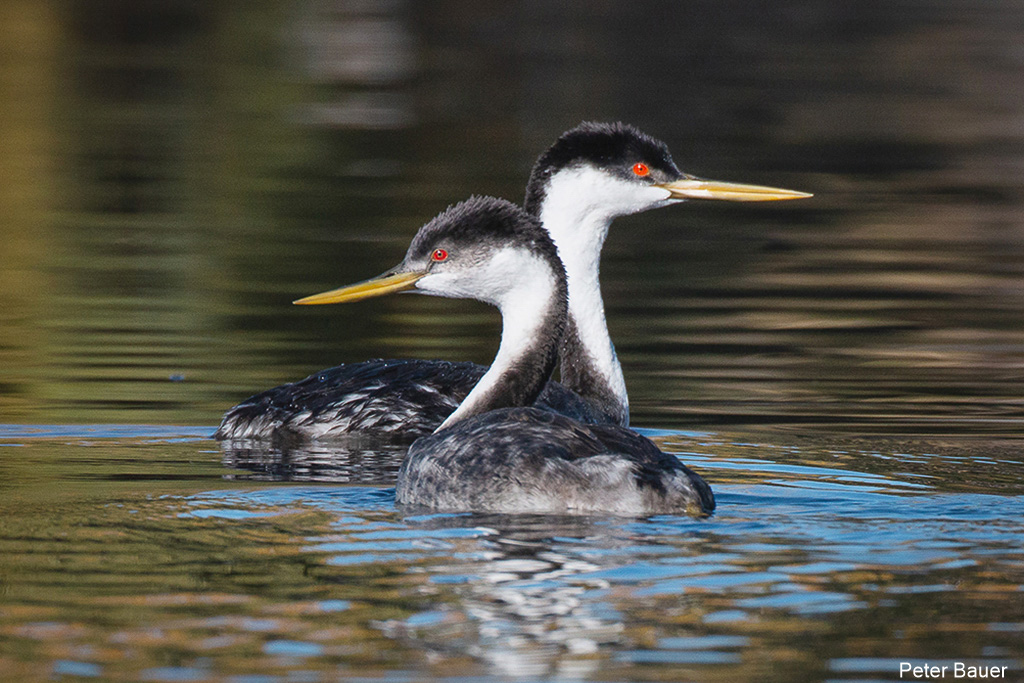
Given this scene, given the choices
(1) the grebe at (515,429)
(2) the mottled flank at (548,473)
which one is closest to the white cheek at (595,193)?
(1) the grebe at (515,429)

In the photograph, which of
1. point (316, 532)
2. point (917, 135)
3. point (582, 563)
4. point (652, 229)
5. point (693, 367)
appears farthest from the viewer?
point (917, 135)

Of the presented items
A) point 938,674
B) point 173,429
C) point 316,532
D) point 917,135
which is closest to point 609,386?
point 173,429

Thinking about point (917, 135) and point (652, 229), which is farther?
point (917, 135)

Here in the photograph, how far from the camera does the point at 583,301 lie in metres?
11.5

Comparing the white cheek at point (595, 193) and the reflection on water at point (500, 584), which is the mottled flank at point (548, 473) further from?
the white cheek at point (595, 193)

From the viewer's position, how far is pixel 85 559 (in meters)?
7.18

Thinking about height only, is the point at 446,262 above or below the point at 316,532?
above

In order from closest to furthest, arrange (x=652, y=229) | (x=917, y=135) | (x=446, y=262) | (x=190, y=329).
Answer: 1. (x=446, y=262)
2. (x=190, y=329)
3. (x=652, y=229)
4. (x=917, y=135)

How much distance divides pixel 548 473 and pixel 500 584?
1.22m

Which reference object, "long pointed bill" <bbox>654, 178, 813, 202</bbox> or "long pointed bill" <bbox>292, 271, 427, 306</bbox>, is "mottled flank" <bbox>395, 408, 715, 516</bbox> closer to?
"long pointed bill" <bbox>292, 271, 427, 306</bbox>

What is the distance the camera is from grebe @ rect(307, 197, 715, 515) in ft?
25.9

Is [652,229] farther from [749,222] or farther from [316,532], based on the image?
[316,532]

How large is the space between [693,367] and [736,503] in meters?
4.58

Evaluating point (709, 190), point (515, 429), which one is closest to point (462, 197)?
point (709, 190)
